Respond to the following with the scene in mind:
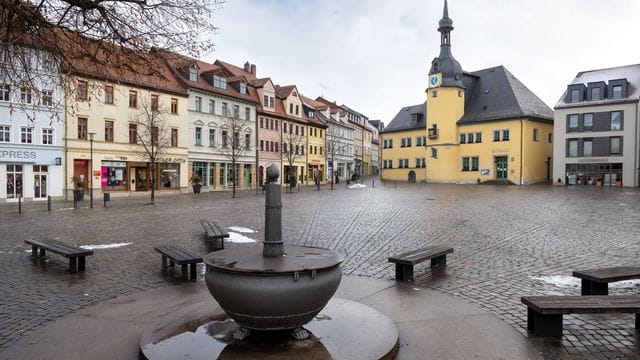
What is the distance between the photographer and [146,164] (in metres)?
40.5

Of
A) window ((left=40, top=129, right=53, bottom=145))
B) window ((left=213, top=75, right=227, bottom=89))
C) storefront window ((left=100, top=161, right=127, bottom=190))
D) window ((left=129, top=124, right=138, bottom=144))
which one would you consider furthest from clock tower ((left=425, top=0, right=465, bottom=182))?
window ((left=40, top=129, right=53, bottom=145))

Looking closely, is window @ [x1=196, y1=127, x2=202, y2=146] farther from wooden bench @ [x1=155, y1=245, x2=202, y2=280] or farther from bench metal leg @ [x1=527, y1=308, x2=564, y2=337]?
bench metal leg @ [x1=527, y1=308, x2=564, y2=337]

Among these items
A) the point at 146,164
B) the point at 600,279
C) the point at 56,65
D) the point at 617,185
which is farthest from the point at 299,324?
the point at 617,185

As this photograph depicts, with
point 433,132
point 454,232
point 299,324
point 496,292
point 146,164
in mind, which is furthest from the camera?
point 433,132

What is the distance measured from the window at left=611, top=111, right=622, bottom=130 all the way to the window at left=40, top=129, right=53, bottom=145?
2118 inches

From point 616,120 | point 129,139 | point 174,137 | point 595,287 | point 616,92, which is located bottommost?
point 595,287

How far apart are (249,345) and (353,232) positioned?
9.79 meters

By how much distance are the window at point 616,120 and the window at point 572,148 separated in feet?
13.0

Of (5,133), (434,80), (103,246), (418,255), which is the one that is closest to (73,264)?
(103,246)

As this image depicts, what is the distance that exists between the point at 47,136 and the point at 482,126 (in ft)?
161

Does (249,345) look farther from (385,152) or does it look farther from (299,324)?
(385,152)

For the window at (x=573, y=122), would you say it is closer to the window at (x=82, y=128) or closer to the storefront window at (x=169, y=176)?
the storefront window at (x=169, y=176)

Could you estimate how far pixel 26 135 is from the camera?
104ft

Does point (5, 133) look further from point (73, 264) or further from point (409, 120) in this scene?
point (409, 120)
